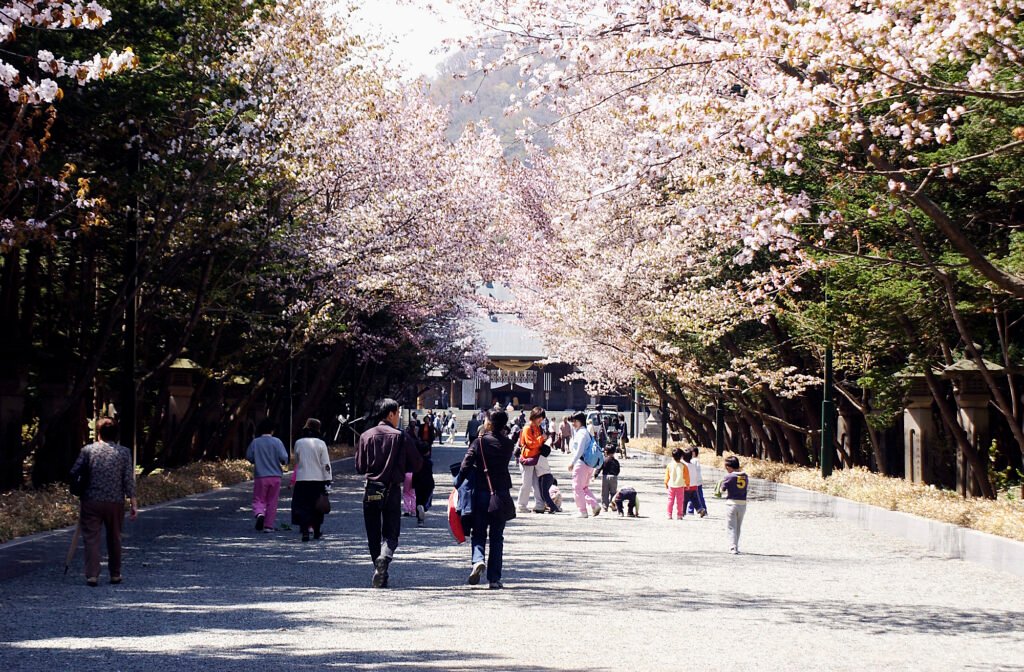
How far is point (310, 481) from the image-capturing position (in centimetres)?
1866

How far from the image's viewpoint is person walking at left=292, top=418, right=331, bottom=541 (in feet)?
60.2

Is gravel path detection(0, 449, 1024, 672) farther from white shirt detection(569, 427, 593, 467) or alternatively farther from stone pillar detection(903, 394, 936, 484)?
stone pillar detection(903, 394, 936, 484)

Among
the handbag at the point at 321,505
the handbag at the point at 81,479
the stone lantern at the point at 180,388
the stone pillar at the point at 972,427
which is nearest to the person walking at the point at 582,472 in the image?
the stone pillar at the point at 972,427

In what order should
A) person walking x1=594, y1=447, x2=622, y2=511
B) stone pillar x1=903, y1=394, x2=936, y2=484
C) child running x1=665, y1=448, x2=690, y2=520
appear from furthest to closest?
stone pillar x1=903, y1=394, x2=936, y2=484 → person walking x1=594, y1=447, x2=622, y2=511 → child running x1=665, y1=448, x2=690, y2=520

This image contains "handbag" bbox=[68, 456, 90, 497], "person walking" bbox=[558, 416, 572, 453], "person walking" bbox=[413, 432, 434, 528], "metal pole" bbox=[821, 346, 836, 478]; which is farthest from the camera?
"person walking" bbox=[558, 416, 572, 453]

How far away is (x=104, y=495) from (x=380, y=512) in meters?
2.66

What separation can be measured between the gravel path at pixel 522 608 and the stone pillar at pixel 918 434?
7.55 meters

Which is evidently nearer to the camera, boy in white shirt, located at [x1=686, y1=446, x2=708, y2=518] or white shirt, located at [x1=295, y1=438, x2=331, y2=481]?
white shirt, located at [x1=295, y1=438, x2=331, y2=481]

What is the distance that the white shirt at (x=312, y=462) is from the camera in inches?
737

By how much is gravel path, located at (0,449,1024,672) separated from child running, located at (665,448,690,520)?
4.18 metres

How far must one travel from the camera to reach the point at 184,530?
63.0 feet

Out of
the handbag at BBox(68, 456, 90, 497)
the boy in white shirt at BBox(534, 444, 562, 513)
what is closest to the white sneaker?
the handbag at BBox(68, 456, 90, 497)

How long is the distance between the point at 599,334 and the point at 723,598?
27.7m

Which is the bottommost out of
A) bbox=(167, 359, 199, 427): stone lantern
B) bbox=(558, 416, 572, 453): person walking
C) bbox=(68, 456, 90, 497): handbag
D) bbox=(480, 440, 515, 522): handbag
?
bbox=(480, 440, 515, 522): handbag
